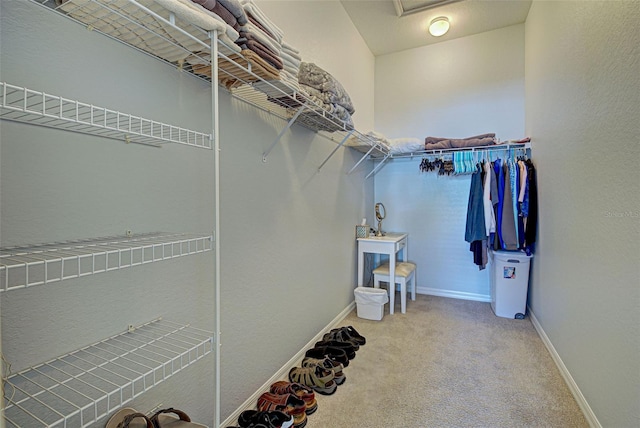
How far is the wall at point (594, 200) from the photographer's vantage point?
1.27m

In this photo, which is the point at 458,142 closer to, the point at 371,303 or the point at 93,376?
the point at 371,303

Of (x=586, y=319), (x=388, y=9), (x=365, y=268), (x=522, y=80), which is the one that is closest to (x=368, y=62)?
(x=388, y=9)

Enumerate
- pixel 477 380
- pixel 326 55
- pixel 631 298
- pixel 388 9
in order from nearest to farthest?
pixel 631 298 → pixel 477 380 → pixel 326 55 → pixel 388 9

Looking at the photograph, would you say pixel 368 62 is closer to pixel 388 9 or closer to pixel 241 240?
pixel 388 9

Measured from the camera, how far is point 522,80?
10.9ft

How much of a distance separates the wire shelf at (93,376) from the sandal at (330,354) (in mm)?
1112

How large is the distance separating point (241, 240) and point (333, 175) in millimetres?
1296

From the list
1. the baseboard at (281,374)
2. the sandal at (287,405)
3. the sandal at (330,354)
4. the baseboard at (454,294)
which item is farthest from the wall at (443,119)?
the sandal at (287,405)

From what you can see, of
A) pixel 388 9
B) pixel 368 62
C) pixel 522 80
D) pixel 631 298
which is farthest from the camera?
pixel 368 62

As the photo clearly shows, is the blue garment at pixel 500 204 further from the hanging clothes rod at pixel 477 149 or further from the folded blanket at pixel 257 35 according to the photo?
the folded blanket at pixel 257 35

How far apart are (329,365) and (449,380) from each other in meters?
0.78

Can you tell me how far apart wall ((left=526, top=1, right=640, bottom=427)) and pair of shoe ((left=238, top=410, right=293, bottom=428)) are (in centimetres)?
144

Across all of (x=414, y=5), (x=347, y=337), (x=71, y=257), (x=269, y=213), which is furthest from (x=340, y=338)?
(x=414, y=5)

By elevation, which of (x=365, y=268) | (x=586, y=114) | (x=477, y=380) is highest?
(x=586, y=114)
